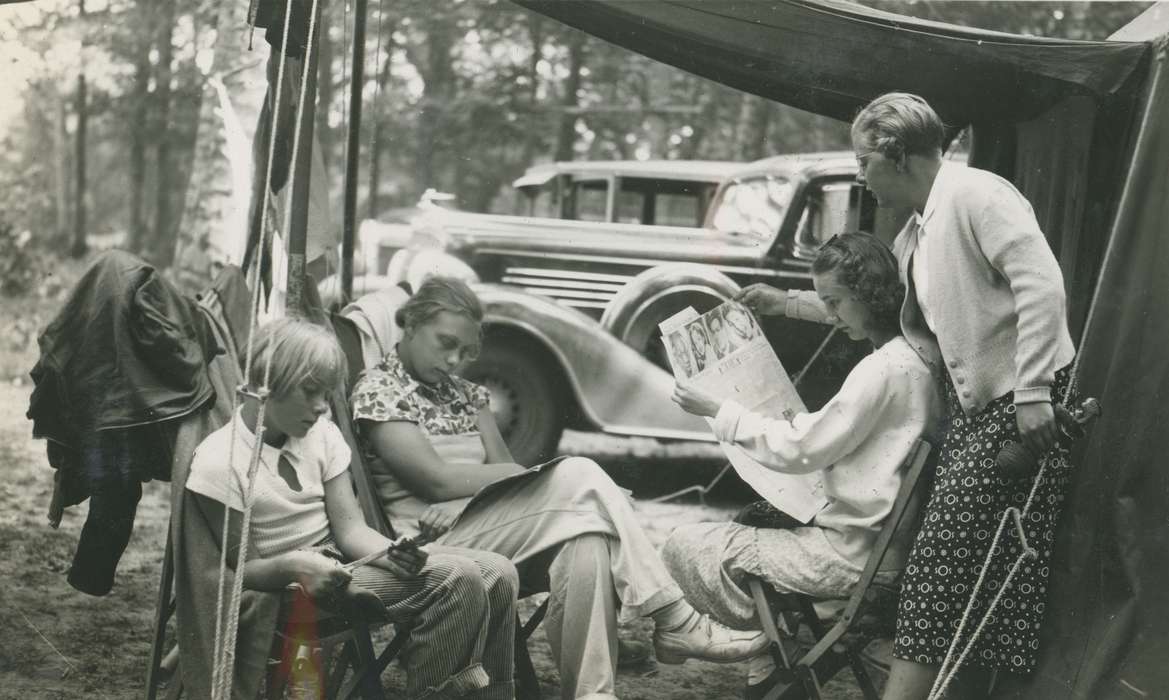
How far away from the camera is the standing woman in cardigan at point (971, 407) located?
2.71 meters

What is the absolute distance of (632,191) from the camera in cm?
597

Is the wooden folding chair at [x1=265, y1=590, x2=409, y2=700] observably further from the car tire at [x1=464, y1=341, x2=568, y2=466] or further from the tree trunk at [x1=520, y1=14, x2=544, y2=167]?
the tree trunk at [x1=520, y1=14, x2=544, y2=167]

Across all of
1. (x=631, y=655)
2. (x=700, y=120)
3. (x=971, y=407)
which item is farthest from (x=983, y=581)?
(x=700, y=120)

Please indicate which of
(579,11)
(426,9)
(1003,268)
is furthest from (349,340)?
(426,9)

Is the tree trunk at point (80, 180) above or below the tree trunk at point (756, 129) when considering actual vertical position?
below

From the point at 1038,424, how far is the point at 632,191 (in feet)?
11.9

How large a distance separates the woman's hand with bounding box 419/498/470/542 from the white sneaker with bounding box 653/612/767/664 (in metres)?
0.66

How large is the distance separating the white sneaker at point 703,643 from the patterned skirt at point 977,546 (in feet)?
1.31

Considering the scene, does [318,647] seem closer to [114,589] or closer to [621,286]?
[114,589]

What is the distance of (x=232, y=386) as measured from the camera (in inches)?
128

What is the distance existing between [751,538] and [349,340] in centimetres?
156

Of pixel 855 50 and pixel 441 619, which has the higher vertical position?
pixel 855 50

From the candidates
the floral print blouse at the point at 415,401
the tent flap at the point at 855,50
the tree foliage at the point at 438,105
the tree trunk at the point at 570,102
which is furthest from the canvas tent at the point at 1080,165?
the tree trunk at the point at 570,102

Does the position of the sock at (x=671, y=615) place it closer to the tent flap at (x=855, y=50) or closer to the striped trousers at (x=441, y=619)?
the striped trousers at (x=441, y=619)
